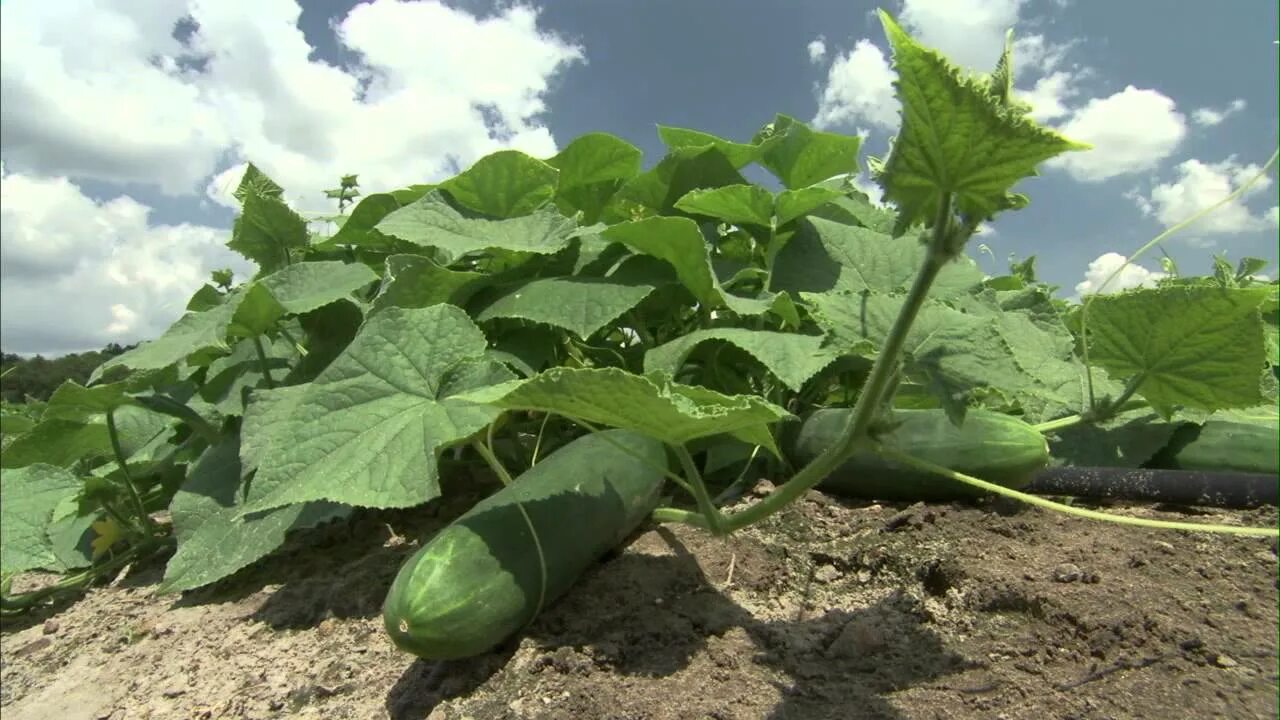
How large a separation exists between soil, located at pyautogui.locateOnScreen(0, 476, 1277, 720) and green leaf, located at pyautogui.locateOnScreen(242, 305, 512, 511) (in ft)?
1.45

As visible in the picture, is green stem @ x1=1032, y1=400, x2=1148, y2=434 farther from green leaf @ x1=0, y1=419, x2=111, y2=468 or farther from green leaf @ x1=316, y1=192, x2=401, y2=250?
green leaf @ x1=0, y1=419, x2=111, y2=468

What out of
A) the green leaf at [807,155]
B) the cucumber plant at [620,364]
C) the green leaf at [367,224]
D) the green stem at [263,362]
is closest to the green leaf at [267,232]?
the cucumber plant at [620,364]

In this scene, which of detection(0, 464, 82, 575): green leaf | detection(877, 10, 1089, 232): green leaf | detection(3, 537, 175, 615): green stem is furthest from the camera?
detection(3, 537, 175, 615): green stem

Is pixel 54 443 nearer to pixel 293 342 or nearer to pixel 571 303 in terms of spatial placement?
pixel 293 342

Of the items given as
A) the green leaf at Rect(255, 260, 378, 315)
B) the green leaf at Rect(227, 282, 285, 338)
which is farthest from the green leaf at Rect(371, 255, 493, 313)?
the green leaf at Rect(227, 282, 285, 338)

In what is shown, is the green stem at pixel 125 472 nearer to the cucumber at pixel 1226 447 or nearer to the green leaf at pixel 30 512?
the green leaf at pixel 30 512

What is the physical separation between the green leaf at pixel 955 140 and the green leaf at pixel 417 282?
1576 mm

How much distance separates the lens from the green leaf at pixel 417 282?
8.18 ft

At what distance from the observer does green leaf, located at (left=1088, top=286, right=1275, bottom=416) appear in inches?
69.9

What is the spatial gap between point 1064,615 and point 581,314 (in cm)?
133

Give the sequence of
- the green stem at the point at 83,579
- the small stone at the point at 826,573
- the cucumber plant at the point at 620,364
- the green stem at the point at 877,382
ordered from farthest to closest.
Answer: the green stem at the point at 83,579
the small stone at the point at 826,573
the cucumber plant at the point at 620,364
the green stem at the point at 877,382

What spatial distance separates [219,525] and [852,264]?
201 centimetres

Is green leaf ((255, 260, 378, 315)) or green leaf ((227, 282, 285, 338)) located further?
green leaf ((255, 260, 378, 315))

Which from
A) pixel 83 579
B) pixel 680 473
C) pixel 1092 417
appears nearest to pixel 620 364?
pixel 680 473
